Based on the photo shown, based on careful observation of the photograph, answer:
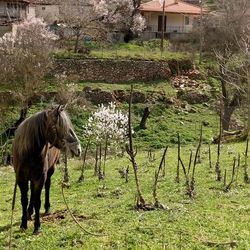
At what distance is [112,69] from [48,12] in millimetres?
16918

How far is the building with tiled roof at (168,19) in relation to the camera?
60031mm

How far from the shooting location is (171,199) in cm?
1256

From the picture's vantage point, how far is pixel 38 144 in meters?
9.57

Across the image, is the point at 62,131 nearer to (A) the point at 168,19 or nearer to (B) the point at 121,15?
(B) the point at 121,15

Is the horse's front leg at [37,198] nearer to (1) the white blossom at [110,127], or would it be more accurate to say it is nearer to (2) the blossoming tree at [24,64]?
(1) the white blossom at [110,127]

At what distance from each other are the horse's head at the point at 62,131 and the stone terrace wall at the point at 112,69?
3388 cm

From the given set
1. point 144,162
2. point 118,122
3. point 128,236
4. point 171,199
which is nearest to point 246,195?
point 171,199

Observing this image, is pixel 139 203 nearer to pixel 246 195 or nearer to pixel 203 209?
pixel 203 209

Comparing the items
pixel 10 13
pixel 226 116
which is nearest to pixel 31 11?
pixel 10 13

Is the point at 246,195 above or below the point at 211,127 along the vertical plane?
above

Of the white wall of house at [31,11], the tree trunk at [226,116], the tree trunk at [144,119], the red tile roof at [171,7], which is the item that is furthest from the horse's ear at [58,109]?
the red tile roof at [171,7]

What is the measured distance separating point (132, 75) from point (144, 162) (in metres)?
24.9

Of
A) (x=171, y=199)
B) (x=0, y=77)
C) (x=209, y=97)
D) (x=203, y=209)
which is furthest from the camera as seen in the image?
(x=209, y=97)

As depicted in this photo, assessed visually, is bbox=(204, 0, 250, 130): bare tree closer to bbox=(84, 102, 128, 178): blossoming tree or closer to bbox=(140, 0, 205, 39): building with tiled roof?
bbox=(140, 0, 205, 39): building with tiled roof
